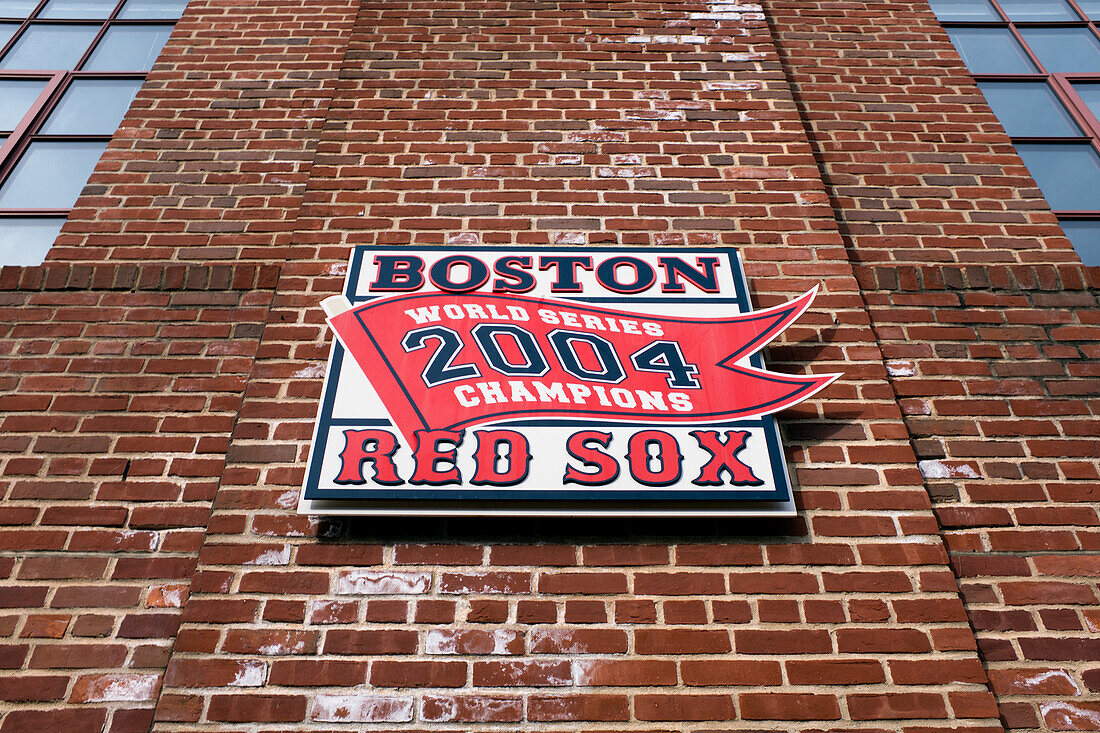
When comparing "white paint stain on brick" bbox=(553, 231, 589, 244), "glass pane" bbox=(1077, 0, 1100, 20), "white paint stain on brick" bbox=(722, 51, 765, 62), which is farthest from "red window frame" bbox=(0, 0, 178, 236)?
"glass pane" bbox=(1077, 0, 1100, 20)

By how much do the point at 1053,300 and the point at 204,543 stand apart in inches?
143

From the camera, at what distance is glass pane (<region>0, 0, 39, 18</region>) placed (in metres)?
4.68

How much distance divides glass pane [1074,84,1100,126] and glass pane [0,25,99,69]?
6.40m

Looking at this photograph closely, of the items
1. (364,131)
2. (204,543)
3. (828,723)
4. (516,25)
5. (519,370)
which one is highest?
(516,25)

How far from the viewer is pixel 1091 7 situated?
480 cm

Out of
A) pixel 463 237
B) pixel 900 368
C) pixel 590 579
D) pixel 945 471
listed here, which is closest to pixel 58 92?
pixel 463 237

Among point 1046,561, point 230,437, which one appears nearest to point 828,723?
point 1046,561

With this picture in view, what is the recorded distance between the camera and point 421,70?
3676mm

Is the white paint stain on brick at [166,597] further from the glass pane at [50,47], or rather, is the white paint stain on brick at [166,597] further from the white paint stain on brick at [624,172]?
the glass pane at [50,47]

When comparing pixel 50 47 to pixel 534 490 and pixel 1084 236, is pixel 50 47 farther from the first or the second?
pixel 1084 236

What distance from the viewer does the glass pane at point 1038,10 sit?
187 inches

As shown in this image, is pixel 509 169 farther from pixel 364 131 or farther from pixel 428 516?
pixel 428 516

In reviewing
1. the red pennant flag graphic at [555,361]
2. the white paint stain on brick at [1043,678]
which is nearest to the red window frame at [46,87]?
the red pennant flag graphic at [555,361]

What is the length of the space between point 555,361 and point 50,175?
10.5 ft
